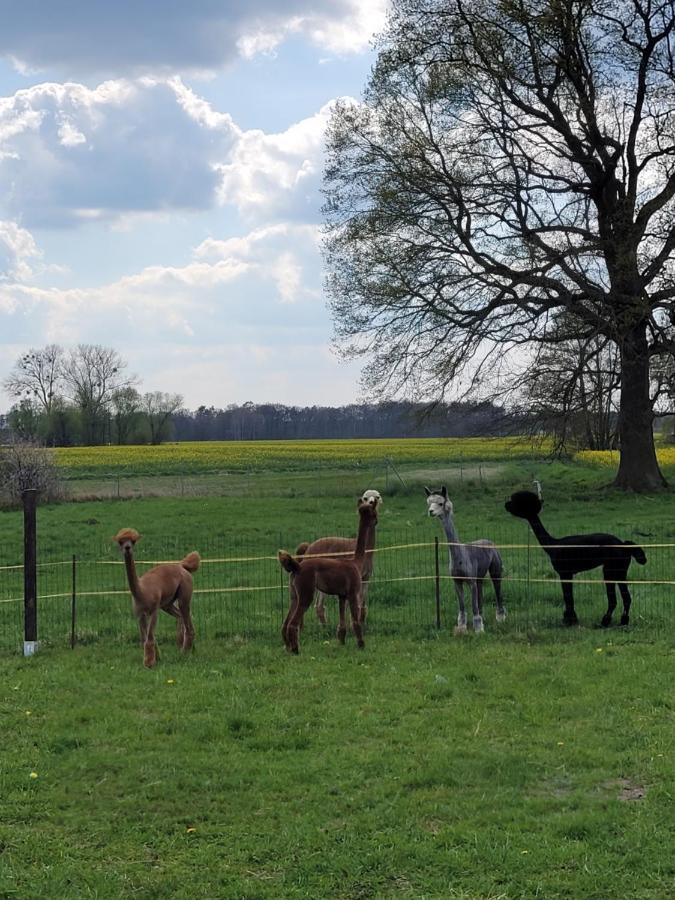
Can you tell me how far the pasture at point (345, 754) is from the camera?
4.90 m

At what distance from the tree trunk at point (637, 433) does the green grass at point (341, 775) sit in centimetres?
1839

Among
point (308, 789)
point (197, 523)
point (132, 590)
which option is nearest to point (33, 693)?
point (132, 590)

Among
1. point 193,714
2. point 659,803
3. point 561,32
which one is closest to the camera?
point 659,803

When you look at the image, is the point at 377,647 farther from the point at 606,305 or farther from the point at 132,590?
the point at 606,305

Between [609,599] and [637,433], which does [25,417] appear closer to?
[637,433]

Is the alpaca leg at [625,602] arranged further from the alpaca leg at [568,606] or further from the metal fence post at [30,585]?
→ the metal fence post at [30,585]

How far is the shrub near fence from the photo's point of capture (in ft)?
35.8

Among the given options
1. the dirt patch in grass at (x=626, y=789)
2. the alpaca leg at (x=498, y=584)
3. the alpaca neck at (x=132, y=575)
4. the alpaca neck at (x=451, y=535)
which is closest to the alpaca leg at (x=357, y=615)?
the alpaca neck at (x=451, y=535)

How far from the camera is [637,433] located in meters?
27.2

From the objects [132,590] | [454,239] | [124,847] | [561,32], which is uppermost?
[561,32]

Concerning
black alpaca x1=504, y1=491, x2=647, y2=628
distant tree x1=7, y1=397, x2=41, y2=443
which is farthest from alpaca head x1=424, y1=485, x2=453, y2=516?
distant tree x1=7, y1=397, x2=41, y2=443

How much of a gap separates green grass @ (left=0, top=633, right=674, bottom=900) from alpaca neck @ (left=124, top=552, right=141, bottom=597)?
72cm

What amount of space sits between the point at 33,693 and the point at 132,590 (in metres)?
1.43

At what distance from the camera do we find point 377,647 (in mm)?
9961
